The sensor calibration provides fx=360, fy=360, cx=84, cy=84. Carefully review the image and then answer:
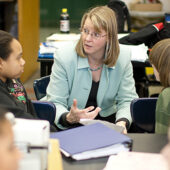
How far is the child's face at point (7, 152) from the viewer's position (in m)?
0.81

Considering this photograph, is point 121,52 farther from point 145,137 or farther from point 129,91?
point 145,137

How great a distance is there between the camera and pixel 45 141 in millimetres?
1093

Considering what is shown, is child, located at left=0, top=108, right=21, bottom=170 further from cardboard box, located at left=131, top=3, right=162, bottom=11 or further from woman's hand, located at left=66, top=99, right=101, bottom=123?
cardboard box, located at left=131, top=3, right=162, bottom=11

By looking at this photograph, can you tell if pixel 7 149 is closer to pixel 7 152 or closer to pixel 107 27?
pixel 7 152

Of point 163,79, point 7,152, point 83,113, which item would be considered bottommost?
point 83,113

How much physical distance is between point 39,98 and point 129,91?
615 millimetres

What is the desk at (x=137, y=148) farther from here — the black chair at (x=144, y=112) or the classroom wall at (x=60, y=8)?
the classroom wall at (x=60, y=8)

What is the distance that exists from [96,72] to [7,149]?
5.25 feet

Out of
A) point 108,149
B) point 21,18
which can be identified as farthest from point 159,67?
point 21,18

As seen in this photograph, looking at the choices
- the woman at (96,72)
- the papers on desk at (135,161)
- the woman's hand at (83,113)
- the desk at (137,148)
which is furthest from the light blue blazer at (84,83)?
Result: the papers on desk at (135,161)

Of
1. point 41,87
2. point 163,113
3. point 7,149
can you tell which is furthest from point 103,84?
point 7,149

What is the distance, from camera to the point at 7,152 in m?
0.81

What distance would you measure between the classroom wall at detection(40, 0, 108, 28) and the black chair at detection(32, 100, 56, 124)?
16.7 feet

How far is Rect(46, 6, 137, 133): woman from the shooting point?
2.26 m
